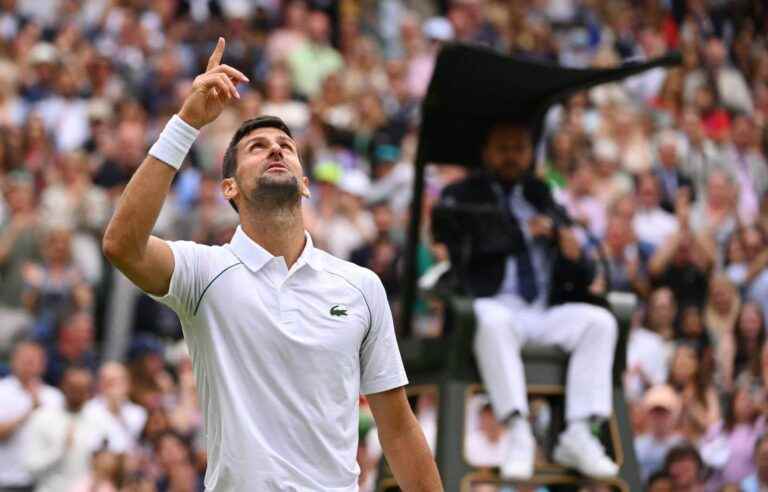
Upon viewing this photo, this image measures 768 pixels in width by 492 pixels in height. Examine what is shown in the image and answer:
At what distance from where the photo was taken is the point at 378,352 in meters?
4.83

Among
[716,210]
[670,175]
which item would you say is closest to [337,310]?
[716,210]

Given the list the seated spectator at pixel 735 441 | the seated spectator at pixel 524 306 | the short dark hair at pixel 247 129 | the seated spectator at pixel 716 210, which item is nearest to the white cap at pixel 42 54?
the seated spectator at pixel 716 210

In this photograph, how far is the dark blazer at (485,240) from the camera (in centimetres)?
785

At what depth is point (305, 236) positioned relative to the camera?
4902 millimetres

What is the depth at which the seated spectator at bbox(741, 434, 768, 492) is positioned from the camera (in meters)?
9.11

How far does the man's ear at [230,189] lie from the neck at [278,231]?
12cm

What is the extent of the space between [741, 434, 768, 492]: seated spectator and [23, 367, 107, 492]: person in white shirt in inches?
149

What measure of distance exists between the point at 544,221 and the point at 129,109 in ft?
17.7

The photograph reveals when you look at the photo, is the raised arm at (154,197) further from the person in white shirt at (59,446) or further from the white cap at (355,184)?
the white cap at (355,184)

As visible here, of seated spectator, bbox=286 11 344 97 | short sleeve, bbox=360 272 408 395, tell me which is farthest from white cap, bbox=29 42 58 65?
short sleeve, bbox=360 272 408 395

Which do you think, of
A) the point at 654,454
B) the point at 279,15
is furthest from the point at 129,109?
the point at 654,454

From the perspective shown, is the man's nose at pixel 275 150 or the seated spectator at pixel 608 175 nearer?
the man's nose at pixel 275 150

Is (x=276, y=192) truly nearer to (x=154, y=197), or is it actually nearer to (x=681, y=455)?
(x=154, y=197)

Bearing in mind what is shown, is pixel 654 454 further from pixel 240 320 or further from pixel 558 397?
pixel 240 320
